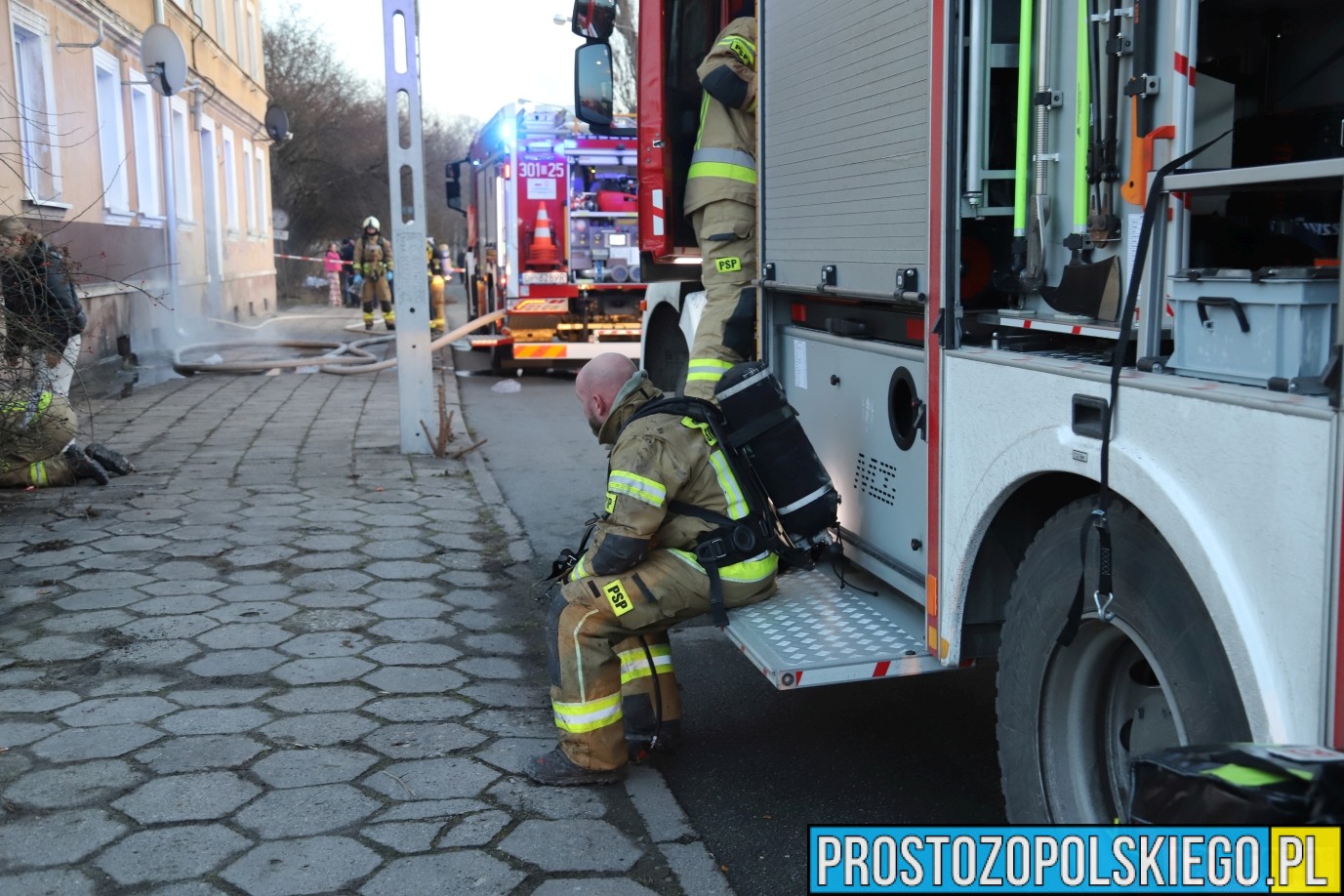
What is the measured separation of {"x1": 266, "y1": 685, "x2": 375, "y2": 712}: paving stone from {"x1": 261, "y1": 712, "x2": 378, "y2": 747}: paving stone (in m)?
0.06

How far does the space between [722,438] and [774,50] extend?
53.2 inches

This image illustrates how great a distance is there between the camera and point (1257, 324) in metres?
2.19

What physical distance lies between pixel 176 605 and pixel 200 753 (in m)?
1.65

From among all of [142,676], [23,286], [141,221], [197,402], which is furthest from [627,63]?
[142,676]

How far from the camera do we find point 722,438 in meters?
3.82

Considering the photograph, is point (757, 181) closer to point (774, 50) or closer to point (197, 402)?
point (774, 50)

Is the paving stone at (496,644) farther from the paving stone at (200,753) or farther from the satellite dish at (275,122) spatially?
the satellite dish at (275,122)

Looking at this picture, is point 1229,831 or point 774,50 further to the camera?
point 774,50

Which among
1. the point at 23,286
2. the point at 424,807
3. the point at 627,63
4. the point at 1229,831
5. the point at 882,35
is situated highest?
the point at 627,63

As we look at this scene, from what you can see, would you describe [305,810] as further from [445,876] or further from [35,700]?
[35,700]

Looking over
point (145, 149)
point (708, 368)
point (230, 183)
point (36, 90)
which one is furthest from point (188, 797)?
point (230, 183)

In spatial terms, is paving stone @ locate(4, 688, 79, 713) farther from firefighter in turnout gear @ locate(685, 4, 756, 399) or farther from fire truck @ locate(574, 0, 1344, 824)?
A: firefighter in turnout gear @ locate(685, 4, 756, 399)

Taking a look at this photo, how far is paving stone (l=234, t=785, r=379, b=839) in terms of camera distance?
3363mm

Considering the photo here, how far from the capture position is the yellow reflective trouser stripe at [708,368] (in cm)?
490
